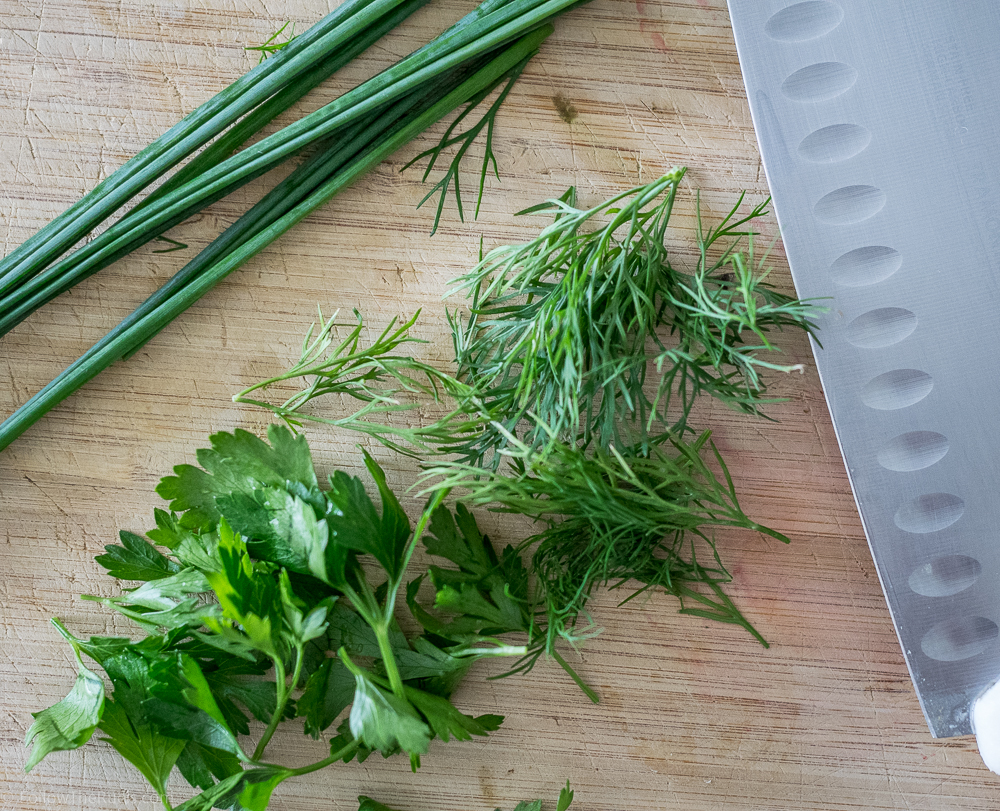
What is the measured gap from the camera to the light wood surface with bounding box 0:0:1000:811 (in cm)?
92

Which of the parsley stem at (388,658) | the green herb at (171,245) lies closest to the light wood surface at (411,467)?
the green herb at (171,245)

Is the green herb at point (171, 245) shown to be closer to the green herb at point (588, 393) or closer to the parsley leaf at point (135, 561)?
the green herb at point (588, 393)

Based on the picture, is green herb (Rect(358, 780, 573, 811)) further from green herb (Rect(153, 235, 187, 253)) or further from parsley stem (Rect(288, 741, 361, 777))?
green herb (Rect(153, 235, 187, 253))

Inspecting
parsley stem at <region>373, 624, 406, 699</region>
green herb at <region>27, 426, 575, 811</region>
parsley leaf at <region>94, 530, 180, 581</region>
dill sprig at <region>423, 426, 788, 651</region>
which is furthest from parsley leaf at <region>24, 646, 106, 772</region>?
dill sprig at <region>423, 426, 788, 651</region>

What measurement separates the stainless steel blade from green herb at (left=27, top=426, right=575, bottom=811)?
18.2 inches

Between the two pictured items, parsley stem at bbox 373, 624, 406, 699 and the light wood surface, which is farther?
the light wood surface

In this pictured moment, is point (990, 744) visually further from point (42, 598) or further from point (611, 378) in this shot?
point (42, 598)

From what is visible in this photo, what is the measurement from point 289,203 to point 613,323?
1.41 ft

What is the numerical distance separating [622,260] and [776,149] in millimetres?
233

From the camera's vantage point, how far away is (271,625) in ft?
2.66

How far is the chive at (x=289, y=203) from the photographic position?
89 cm

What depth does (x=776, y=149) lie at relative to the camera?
83cm

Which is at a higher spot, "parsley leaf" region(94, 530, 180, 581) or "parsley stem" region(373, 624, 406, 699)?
"parsley leaf" region(94, 530, 180, 581)

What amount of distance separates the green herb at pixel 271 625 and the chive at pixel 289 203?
0.18 metres
